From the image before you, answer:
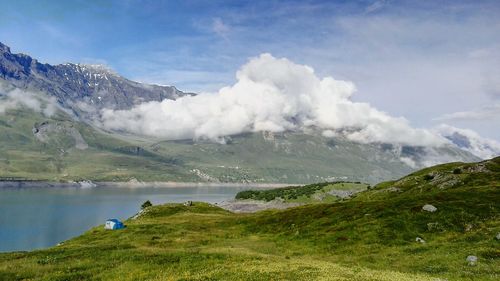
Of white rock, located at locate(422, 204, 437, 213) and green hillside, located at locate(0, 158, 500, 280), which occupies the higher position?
white rock, located at locate(422, 204, 437, 213)

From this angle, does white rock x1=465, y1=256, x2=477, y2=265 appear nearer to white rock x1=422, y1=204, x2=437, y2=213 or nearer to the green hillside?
the green hillside

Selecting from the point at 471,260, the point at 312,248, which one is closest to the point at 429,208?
the point at 312,248

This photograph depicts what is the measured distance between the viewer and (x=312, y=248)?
58594 millimetres

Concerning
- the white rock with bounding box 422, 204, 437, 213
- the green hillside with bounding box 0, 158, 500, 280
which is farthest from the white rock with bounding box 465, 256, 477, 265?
the white rock with bounding box 422, 204, 437, 213

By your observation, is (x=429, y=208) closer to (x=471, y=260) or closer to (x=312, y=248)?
(x=312, y=248)

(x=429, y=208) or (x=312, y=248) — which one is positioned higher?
(x=429, y=208)

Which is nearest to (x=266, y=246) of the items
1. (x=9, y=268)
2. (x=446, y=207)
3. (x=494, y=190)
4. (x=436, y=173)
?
(x=446, y=207)

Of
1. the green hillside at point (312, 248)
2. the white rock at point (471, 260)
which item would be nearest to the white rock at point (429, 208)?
the green hillside at point (312, 248)

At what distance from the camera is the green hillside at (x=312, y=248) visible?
35.6 meters

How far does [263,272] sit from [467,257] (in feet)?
74.6

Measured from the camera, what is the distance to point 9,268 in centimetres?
3941

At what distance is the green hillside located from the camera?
35.6 meters

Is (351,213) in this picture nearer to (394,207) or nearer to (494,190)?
(394,207)

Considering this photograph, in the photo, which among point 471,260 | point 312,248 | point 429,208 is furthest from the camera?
point 429,208
